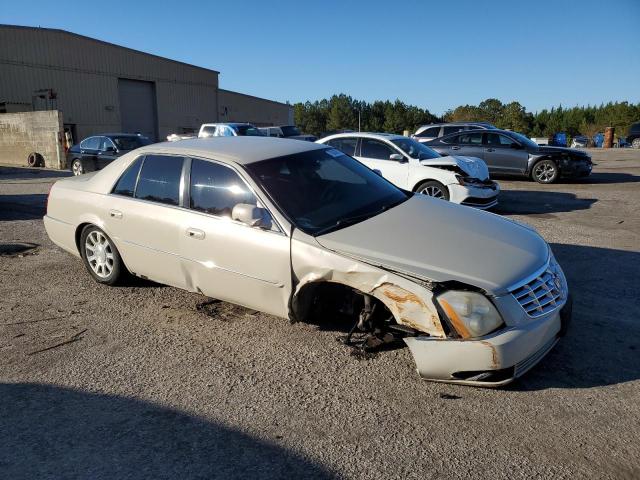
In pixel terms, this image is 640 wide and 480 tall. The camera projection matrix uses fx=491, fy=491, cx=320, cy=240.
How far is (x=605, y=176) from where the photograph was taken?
14.9 metres

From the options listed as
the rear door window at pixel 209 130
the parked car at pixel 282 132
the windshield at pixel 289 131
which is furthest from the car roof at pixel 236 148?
the windshield at pixel 289 131

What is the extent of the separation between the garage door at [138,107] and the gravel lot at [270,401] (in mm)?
34682

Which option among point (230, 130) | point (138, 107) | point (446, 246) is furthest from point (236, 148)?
point (138, 107)

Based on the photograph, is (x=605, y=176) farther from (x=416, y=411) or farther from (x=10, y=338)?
(x=10, y=338)

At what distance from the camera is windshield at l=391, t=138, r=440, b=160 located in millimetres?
9227

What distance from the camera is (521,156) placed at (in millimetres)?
13258

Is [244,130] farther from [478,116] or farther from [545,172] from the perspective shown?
[478,116]

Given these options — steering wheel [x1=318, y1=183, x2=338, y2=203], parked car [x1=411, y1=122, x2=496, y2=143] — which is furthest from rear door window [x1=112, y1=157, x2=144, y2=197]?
parked car [x1=411, y1=122, x2=496, y2=143]

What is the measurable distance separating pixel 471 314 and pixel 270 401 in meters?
1.35

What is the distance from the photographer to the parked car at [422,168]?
28.3 feet

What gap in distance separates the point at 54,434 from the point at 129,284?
249 cm

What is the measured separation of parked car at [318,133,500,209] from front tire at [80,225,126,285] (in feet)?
18.1

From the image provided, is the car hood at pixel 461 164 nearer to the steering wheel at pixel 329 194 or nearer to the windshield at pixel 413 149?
the windshield at pixel 413 149

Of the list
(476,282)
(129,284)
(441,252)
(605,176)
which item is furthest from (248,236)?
(605,176)
